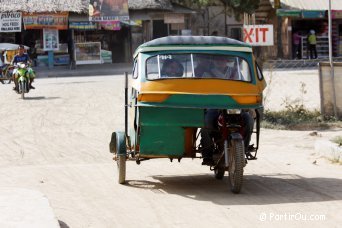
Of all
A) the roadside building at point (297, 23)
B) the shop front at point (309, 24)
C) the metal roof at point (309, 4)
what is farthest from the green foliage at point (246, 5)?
the metal roof at point (309, 4)

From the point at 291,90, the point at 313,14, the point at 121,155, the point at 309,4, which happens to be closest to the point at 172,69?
the point at 121,155

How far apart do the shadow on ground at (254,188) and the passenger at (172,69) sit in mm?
1498

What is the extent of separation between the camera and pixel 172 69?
36.6 feet

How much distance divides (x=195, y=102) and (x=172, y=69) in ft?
2.77

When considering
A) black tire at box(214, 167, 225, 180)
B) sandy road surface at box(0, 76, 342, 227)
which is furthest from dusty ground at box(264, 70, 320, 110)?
black tire at box(214, 167, 225, 180)

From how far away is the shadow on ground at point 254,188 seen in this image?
33.2 feet

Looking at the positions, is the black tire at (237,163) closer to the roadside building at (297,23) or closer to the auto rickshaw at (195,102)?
the auto rickshaw at (195,102)

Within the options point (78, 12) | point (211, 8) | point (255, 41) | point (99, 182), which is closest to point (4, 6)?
point (78, 12)

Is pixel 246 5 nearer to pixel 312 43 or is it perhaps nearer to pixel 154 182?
pixel 312 43

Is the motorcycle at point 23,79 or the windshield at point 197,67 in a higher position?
the windshield at point 197,67

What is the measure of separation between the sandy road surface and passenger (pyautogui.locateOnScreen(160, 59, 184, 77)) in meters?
1.50

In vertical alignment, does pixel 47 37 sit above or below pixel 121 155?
above

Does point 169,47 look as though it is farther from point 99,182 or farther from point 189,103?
point 99,182

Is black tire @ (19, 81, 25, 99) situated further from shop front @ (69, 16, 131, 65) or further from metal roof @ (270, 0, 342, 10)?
metal roof @ (270, 0, 342, 10)
